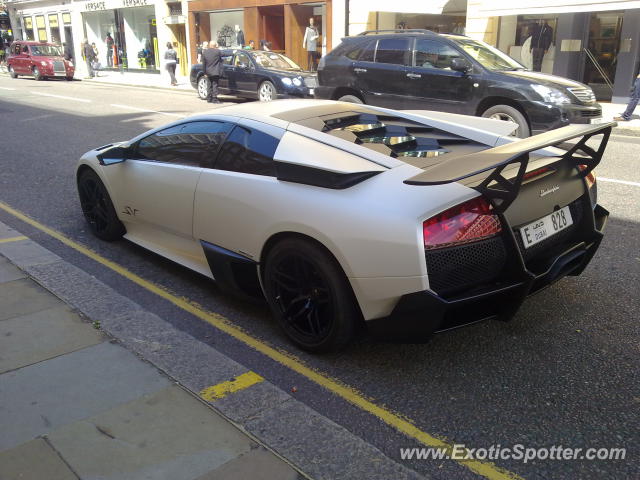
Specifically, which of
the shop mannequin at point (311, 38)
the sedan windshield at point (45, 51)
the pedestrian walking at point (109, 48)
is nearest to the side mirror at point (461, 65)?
the shop mannequin at point (311, 38)

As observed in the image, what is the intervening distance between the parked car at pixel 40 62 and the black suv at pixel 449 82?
2142 cm

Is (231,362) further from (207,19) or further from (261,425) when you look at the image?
(207,19)

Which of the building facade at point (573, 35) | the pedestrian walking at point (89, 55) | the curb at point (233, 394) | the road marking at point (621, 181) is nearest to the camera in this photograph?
the curb at point (233, 394)

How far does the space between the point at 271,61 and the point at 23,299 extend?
14.5m

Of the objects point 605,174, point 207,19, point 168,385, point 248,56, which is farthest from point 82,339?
point 207,19

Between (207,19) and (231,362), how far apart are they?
29.1m

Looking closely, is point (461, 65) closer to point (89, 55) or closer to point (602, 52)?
point (602, 52)

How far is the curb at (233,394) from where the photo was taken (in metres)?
2.55

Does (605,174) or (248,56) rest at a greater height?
(248,56)

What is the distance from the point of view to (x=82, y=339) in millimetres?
3568

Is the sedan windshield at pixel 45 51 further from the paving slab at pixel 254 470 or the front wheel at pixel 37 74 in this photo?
the paving slab at pixel 254 470

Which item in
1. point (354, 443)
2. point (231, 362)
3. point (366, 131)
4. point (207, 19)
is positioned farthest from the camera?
point (207, 19)

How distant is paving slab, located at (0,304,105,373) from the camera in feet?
11.1

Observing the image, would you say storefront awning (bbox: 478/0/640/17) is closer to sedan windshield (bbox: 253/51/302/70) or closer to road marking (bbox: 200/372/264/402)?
sedan windshield (bbox: 253/51/302/70)
